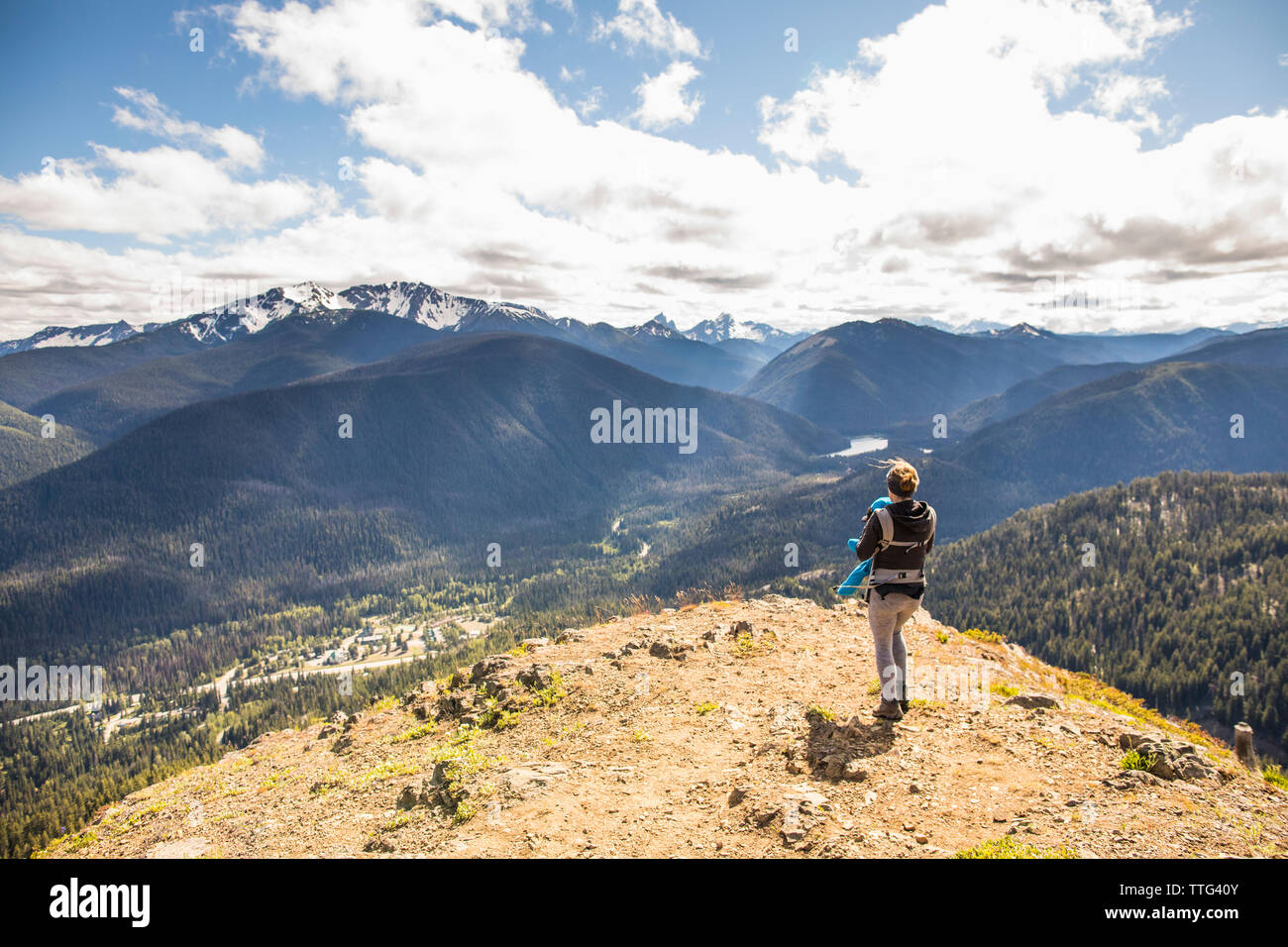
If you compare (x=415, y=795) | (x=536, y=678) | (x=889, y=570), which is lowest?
(x=415, y=795)

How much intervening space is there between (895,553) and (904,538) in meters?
0.33

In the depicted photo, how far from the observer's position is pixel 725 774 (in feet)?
32.0

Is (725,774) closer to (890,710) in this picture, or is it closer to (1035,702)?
(890,710)

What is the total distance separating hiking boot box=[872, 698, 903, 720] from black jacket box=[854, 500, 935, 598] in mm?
2226

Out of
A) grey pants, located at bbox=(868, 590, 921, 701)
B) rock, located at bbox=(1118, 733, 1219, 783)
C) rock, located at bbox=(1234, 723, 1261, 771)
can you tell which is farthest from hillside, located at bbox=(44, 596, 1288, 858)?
grey pants, located at bbox=(868, 590, 921, 701)

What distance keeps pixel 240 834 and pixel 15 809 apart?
112m

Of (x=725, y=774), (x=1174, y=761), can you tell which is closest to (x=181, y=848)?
(x=725, y=774)

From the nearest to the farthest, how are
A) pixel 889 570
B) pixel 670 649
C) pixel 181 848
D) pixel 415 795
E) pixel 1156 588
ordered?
pixel 889 570
pixel 415 795
pixel 181 848
pixel 670 649
pixel 1156 588

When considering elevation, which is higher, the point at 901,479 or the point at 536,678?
the point at 901,479

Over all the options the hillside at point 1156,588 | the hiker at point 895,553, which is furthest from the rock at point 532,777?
the hillside at point 1156,588

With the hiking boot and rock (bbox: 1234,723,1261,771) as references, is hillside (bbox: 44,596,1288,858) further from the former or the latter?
rock (bbox: 1234,723,1261,771)

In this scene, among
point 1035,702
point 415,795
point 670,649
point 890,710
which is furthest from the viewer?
point 670,649
